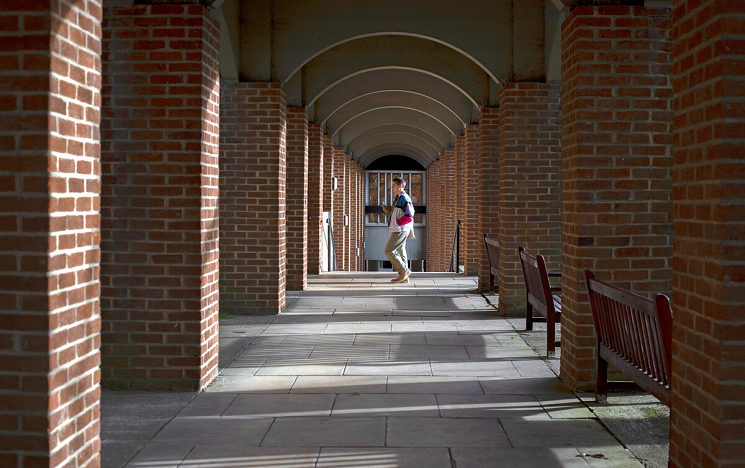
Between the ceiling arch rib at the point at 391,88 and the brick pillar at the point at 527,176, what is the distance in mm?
4272

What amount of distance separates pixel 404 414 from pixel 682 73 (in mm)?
2495

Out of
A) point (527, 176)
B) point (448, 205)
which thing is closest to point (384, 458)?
point (527, 176)

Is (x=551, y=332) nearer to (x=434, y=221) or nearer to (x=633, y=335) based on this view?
(x=633, y=335)

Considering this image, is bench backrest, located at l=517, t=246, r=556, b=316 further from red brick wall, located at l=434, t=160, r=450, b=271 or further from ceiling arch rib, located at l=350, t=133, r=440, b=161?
ceiling arch rib, located at l=350, t=133, r=440, b=161

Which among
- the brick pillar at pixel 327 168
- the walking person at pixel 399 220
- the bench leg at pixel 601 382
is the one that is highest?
the brick pillar at pixel 327 168

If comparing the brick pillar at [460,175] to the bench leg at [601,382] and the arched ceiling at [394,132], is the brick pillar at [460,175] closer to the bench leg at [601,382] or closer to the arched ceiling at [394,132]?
A: the arched ceiling at [394,132]

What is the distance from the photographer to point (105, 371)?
515 cm

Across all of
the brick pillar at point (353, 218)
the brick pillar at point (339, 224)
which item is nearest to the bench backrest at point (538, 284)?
the brick pillar at point (339, 224)

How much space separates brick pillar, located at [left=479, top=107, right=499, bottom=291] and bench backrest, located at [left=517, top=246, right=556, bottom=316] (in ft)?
10.9

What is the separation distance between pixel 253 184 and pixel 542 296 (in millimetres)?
3651

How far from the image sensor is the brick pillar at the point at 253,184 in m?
8.45

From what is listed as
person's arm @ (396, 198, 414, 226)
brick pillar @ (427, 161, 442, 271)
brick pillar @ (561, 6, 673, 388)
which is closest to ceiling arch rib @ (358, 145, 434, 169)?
brick pillar @ (427, 161, 442, 271)

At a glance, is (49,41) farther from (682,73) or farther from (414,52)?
(414,52)

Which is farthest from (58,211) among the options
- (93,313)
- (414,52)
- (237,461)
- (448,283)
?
(448,283)
